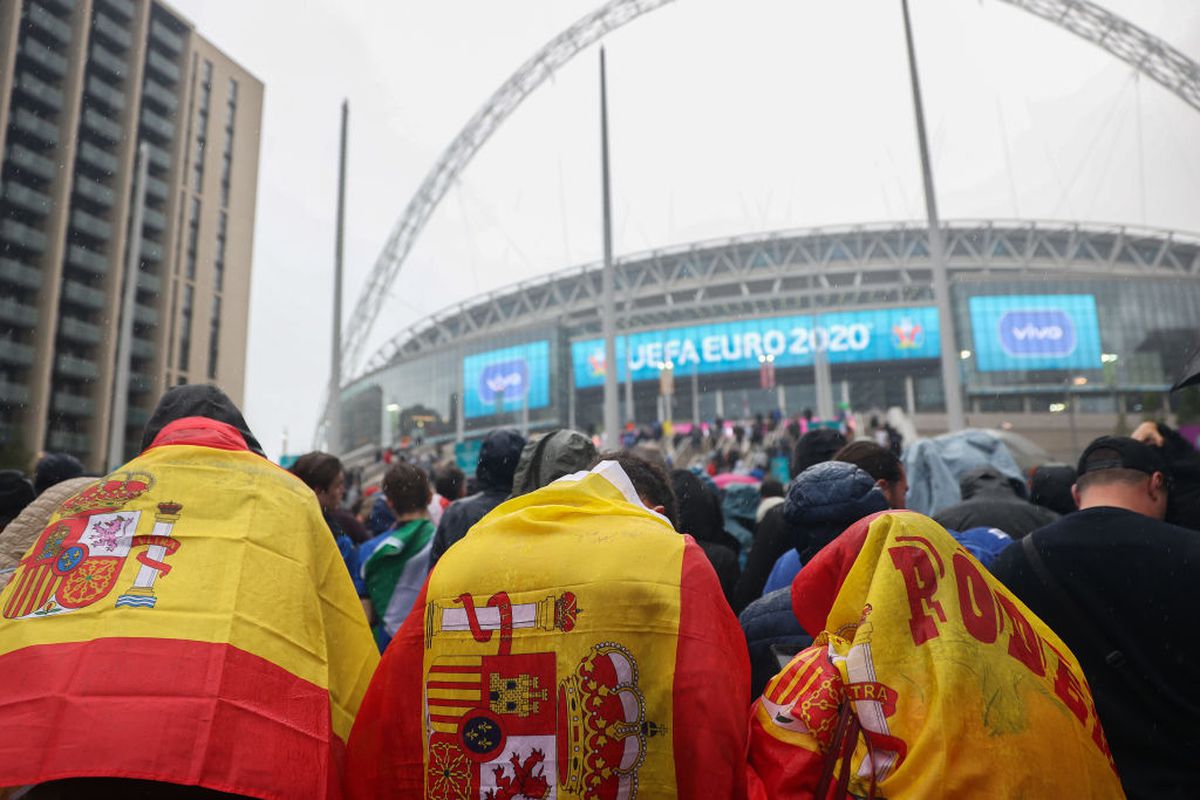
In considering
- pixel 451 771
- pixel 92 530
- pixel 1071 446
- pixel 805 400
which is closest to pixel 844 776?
pixel 451 771

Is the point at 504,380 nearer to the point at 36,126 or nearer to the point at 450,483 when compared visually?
the point at 36,126

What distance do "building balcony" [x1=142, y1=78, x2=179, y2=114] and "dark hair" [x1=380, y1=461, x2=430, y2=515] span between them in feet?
210

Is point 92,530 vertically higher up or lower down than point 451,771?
higher up

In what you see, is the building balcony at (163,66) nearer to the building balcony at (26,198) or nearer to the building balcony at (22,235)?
the building balcony at (26,198)

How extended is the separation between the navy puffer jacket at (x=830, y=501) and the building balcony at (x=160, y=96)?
66405 mm

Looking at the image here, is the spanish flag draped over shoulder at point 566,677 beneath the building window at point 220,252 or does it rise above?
beneath

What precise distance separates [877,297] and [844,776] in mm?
69598

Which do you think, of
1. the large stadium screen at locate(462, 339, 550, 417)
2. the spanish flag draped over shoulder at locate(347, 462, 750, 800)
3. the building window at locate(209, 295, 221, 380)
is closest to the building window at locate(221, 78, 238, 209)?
the building window at locate(209, 295, 221, 380)

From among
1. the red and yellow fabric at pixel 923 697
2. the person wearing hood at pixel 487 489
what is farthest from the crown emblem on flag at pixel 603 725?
the person wearing hood at pixel 487 489

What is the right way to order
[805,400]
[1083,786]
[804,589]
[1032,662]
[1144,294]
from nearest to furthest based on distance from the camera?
Result: [1083,786]
[1032,662]
[804,589]
[1144,294]
[805,400]

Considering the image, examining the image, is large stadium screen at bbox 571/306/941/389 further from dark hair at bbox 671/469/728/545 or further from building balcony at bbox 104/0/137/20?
dark hair at bbox 671/469/728/545

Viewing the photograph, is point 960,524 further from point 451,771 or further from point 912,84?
point 912,84

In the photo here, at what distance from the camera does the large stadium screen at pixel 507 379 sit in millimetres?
65938

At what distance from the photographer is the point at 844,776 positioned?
1816 millimetres
